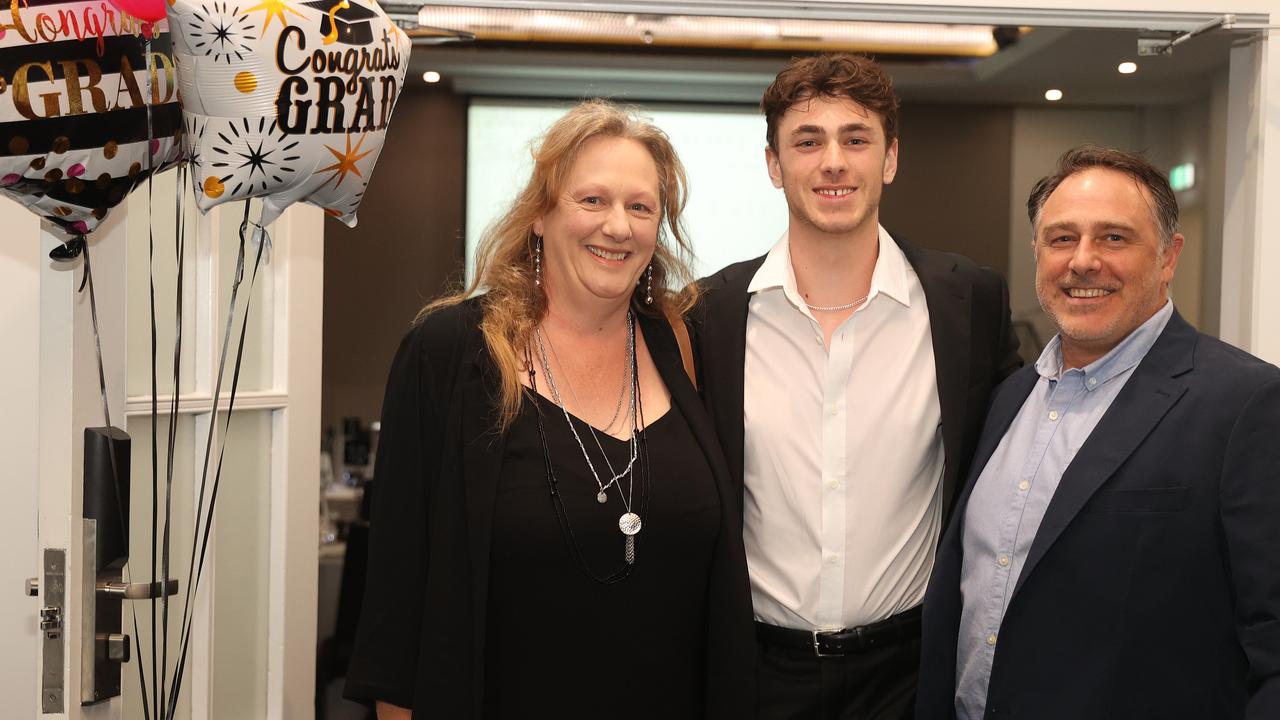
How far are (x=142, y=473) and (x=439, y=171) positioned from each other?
55.7 inches

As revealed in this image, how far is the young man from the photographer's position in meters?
2.14

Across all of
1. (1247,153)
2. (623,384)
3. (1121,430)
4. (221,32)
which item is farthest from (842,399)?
(1247,153)

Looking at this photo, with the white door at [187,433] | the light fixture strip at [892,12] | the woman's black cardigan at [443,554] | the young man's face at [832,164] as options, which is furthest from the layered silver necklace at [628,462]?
the light fixture strip at [892,12]

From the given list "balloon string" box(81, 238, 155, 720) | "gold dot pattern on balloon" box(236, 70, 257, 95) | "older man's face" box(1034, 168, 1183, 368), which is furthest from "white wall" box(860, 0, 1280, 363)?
"balloon string" box(81, 238, 155, 720)

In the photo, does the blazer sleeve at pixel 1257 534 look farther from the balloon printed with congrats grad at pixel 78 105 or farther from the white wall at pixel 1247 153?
the balloon printed with congrats grad at pixel 78 105

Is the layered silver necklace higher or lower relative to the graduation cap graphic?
lower

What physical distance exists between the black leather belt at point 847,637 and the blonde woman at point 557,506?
0.17 metres

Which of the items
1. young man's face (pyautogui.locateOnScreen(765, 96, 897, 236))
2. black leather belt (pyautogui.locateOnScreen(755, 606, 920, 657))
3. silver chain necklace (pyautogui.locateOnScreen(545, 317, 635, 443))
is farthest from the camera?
young man's face (pyautogui.locateOnScreen(765, 96, 897, 236))

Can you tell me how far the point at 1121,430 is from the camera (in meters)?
1.81

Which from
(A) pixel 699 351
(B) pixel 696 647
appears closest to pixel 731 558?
(B) pixel 696 647

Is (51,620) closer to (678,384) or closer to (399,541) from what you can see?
(399,541)

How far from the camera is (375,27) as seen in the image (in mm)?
1748

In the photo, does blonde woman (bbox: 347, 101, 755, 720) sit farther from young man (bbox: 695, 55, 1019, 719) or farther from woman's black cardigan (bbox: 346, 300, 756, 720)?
young man (bbox: 695, 55, 1019, 719)

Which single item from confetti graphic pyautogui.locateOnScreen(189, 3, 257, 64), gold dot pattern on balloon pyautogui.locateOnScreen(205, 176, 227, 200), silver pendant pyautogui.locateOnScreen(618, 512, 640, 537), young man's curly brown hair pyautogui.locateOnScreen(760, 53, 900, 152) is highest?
young man's curly brown hair pyautogui.locateOnScreen(760, 53, 900, 152)
